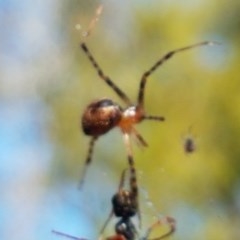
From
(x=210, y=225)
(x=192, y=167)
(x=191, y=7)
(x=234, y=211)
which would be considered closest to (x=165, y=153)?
(x=192, y=167)

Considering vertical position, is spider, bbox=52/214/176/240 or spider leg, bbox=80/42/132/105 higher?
spider leg, bbox=80/42/132/105

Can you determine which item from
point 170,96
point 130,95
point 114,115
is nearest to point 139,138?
point 114,115

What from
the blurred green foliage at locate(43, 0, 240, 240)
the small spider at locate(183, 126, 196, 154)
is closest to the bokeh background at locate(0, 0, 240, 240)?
→ the blurred green foliage at locate(43, 0, 240, 240)

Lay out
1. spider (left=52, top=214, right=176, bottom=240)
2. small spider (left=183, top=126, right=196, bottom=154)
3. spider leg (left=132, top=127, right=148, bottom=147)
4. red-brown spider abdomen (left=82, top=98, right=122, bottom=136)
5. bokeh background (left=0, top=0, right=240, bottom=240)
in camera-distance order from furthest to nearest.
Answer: bokeh background (left=0, top=0, right=240, bottom=240), small spider (left=183, top=126, right=196, bottom=154), spider leg (left=132, top=127, right=148, bottom=147), red-brown spider abdomen (left=82, top=98, right=122, bottom=136), spider (left=52, top=214, right=176, bottom=240)

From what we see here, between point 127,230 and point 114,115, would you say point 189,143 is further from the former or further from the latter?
point 127,230

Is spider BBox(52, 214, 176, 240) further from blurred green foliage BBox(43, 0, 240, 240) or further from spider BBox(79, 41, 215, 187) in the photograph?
blurred green foliage BBox(43, 0, 240, 240)

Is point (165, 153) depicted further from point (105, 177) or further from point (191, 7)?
point (191, 7)
